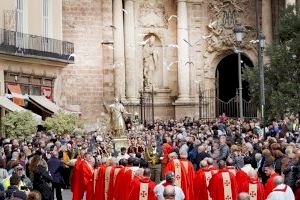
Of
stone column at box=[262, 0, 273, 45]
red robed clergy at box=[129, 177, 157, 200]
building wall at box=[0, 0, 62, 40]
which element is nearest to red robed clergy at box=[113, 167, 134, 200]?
red robed clergy at box=[129, 177, 157, 200]

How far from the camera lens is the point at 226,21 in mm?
44156

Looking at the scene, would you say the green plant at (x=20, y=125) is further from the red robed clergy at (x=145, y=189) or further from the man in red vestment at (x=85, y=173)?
the red robed clergy at (x=145, y=189)

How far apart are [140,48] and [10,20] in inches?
373

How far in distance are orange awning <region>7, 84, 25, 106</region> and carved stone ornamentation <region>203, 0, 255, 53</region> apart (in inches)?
480

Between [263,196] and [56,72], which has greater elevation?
[56,72]

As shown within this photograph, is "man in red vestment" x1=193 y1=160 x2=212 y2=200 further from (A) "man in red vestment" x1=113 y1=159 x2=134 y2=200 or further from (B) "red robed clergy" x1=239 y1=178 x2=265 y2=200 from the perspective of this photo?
(B) "red robed clergy" x1=239 y1=178 x2=265 y2=200

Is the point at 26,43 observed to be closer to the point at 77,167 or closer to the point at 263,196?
the point at 77,167

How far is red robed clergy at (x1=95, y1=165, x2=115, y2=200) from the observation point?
60.8 ft

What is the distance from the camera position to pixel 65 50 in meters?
39.6

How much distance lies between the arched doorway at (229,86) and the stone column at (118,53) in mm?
5287

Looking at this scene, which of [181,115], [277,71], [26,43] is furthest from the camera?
[181,115]

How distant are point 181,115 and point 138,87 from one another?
8.89 feet

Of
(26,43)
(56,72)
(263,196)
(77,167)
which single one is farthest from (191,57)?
(263,196)

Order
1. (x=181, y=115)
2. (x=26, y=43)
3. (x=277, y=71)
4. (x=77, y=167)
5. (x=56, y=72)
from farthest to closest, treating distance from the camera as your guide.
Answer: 1. (x=181, y=115)
2. (x=56, y=72)
3. (x=26, y=43)
4. (x=277, y=71)
5. (x=77, y=167)
